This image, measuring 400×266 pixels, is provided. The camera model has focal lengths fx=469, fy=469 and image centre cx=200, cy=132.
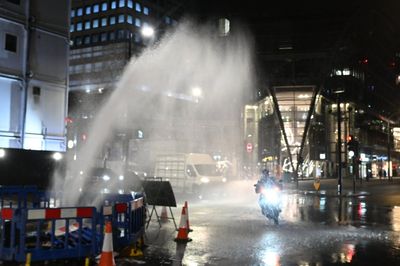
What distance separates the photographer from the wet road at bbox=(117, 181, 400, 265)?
8.93 meters

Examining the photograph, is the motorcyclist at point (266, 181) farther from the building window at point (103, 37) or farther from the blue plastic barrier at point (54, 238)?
the building window at point (103, 37)

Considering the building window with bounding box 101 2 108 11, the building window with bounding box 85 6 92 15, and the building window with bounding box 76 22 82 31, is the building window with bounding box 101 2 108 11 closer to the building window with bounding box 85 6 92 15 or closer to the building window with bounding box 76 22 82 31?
the building window with bounding box 85 6 92 15

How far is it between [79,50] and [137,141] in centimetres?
A: 6573

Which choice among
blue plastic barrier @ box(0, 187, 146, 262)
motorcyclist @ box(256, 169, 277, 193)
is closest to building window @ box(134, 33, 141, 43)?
motorcyclist @ box(256, 169, 277, 193)

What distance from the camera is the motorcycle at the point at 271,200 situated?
14.8 meters

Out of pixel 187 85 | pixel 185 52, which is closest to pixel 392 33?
pixel 187 85

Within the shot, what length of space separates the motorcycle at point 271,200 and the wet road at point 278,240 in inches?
11.5

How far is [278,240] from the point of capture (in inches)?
442

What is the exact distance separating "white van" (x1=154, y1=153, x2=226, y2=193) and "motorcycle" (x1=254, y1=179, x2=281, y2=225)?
1009 centimetres

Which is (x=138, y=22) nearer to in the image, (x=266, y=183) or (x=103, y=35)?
(x=103, y=35)

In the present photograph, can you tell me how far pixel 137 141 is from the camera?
3503 centimetres

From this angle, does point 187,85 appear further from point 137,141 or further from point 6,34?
point 6,34

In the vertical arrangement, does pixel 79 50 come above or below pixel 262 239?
above

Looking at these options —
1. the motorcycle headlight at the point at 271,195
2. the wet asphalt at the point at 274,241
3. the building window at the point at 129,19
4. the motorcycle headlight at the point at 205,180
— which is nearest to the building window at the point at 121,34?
the building window at the point at 129,19
